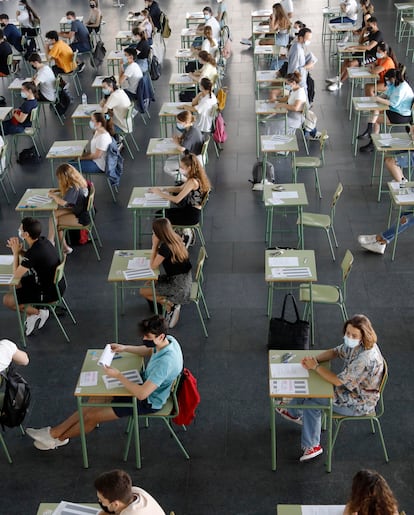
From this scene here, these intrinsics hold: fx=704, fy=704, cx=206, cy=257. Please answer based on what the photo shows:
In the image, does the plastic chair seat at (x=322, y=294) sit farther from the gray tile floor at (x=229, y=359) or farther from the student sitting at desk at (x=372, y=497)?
the student sitting at desk at (x=372, y=497)

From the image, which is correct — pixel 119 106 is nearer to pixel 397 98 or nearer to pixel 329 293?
pixel 397 98

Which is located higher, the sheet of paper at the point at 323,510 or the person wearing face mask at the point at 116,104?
the person wearing face mask at the point at 116,104

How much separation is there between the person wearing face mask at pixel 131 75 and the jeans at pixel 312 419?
23.9 feet

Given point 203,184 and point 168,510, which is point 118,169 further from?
point 168,510

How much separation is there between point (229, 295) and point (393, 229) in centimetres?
205

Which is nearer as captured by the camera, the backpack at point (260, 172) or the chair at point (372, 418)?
the chair at point (372, 418)

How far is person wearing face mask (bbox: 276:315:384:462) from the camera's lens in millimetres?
4863

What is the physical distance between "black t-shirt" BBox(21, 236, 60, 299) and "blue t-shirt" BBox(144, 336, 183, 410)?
1.85 m

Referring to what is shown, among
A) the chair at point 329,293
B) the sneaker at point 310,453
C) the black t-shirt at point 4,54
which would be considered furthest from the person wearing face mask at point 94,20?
the sneaker at point 310,453

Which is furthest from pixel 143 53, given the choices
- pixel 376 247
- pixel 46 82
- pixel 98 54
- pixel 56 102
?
pixel 376 247

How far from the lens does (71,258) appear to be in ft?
26.9

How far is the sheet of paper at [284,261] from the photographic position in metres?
6.49

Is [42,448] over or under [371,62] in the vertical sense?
under

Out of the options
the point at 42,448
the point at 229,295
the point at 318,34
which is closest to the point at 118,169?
the point at 229,295
